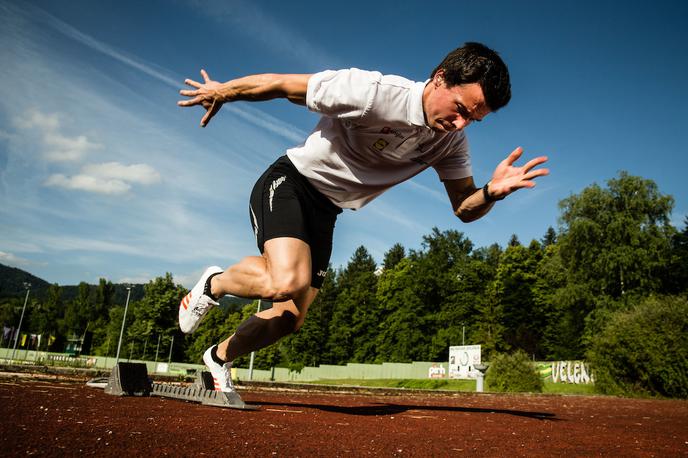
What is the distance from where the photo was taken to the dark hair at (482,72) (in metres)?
3.12

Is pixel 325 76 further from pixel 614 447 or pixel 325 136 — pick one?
pixel 614 447

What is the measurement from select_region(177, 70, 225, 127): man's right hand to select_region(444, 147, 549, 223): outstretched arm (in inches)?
79.5

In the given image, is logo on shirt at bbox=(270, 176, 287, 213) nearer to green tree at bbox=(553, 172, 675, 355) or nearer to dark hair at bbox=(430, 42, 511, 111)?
dark hair at bbox=(430, 42, 511, 111)

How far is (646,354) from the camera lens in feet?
50.3

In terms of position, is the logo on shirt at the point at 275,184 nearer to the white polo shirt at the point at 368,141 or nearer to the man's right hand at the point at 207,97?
the white polo shirt at the point at 368,141

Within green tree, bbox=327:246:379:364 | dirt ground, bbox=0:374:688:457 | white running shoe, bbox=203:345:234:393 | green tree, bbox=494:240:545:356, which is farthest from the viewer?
green tree, bbox=327:246:379:364

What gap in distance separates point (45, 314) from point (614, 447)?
286 feet

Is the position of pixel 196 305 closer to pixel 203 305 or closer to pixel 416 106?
pixel 203 305

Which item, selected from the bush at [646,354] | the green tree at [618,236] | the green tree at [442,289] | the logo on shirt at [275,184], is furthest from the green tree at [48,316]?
the logo on shirt at [275,184]

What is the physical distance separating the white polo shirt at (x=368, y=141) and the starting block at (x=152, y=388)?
1.92 meters

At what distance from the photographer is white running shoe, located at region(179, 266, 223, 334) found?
3992 mm

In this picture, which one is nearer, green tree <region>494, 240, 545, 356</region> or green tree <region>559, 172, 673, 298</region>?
Answer: green tree <region>559, 172, 673, 298</region>

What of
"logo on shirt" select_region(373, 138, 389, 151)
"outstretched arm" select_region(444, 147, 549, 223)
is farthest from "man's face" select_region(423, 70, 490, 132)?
"outstretched arm" select_region(444, 147, 549, 223)

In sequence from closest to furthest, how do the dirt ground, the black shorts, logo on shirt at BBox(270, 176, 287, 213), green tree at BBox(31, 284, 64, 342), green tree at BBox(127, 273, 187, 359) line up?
the dirt ground → the black shorts → logo on shirt at BBox(270, 176, 287, 213) → green tree at BBox(127, 273, 187, 359) → green tree at BBox(31, 284, 64, 342)
